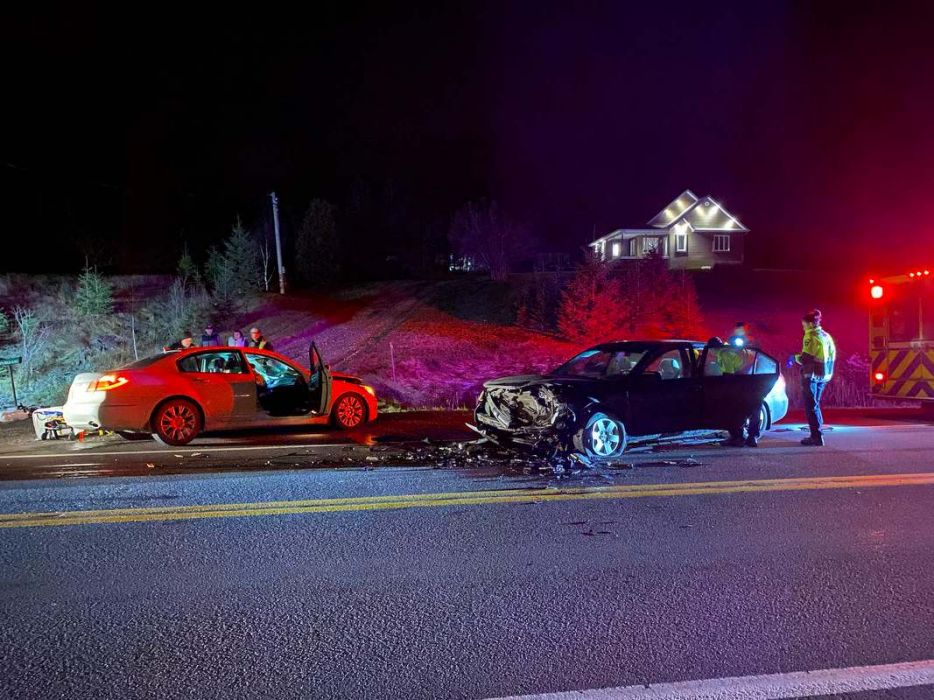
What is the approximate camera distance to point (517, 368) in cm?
1895

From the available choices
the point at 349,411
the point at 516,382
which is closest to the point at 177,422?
the point at 349,411

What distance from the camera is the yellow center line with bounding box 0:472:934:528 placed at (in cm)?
573

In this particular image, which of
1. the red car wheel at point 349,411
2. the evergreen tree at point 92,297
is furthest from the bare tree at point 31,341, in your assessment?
the red car wheel at point 349,411

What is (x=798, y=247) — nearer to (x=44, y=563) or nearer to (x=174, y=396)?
(x=174, y=396)

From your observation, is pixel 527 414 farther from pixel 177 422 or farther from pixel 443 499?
pixel 177 422

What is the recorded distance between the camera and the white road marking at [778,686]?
299 cm

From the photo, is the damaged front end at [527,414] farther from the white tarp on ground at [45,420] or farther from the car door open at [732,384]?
the white tarp on ground at [45,420]

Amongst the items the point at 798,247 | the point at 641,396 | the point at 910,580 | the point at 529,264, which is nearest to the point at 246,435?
the point at 641,396

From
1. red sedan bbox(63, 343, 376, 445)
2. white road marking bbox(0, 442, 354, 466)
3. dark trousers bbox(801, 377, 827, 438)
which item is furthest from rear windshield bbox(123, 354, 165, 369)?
dark trousers bbox(801, 377, 827, 438)

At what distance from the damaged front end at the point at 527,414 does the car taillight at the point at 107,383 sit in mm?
4723

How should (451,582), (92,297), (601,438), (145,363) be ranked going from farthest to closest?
1. (92,297)
2. (145,363)
3. (601,438)
4. (451,582)

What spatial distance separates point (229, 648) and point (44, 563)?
6.69 feet

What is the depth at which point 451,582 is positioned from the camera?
169 inches

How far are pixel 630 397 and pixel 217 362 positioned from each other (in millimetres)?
5891
